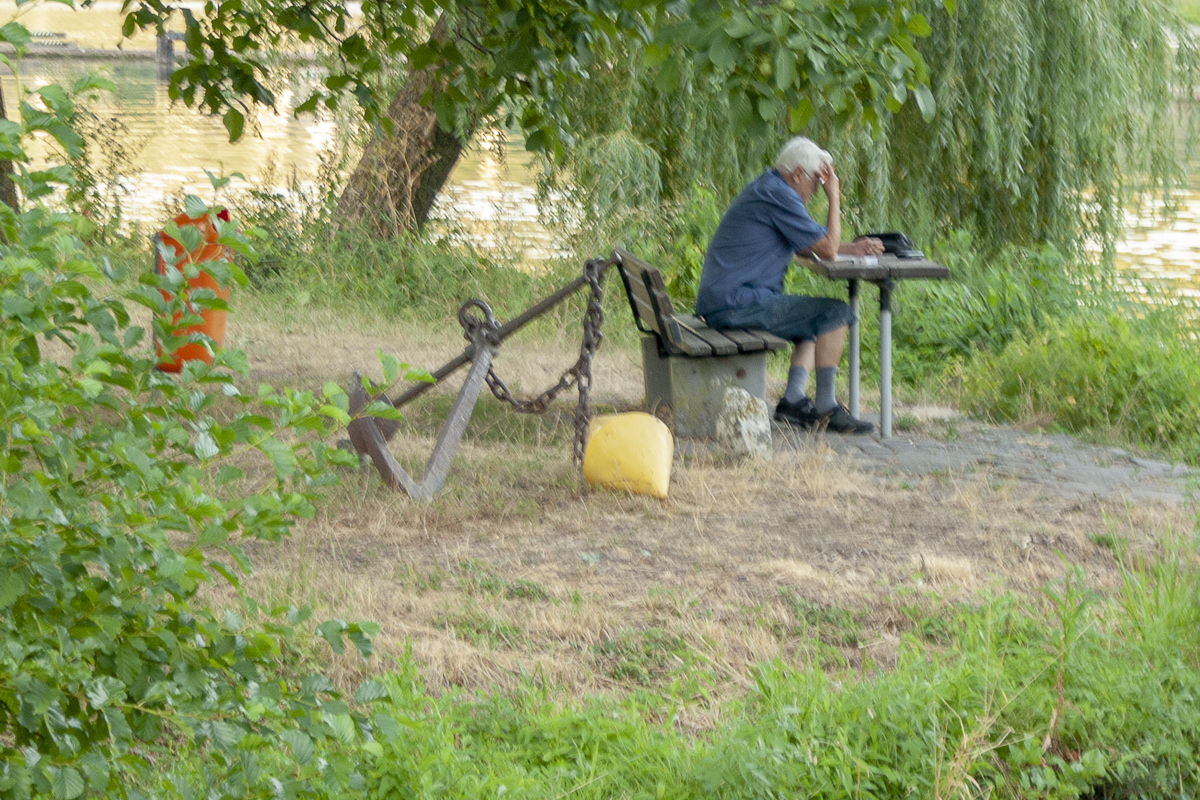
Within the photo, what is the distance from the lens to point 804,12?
A: 3047 mm

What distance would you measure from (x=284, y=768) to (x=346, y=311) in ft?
22.5

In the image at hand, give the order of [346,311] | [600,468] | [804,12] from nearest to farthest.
Answer: [804,12]
[600,468]
[346,311]

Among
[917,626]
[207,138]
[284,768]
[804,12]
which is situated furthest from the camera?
[207,138]

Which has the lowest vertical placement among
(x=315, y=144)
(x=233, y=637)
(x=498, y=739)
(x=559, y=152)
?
(x=498, y=739)

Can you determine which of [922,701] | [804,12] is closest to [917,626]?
[922,701]

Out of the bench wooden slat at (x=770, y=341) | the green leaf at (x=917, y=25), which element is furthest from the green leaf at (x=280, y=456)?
the bench wooden slat at (x=770, y=341)

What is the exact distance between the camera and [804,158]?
20.6 ft

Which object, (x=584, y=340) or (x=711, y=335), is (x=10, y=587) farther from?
(x=711, y=335)

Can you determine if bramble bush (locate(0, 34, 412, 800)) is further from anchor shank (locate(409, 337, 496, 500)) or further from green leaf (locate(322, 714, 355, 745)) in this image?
anchor shank (locate(409, 337, 496, 500))

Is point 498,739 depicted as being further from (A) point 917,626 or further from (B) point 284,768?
(A) point 917,626

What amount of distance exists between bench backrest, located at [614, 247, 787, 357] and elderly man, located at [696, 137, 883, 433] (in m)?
0.16

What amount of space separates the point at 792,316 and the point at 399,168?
4.88 metres

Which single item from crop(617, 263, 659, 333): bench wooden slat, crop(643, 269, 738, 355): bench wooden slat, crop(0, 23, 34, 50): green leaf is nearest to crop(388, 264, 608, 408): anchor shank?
crop(643, 269, 738, 355): bench wooden slat

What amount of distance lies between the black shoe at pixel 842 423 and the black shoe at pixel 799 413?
4 cm
